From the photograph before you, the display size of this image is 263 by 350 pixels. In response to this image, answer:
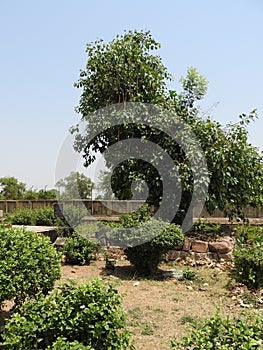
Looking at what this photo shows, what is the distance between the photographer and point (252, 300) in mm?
4711

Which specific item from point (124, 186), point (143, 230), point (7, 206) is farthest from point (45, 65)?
point (7, 206)

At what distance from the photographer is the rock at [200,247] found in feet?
23.4

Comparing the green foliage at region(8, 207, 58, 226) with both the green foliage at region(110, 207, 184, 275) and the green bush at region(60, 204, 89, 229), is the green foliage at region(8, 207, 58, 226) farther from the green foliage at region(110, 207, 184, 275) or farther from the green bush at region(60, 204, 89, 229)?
the green foliage at region(110, 207, 184, 275)

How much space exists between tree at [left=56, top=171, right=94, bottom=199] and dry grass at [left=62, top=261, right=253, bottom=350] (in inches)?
131

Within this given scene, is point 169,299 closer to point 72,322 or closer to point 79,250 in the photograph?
point 72,322

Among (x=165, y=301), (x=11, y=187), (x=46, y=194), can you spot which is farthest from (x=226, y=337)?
(x=11, y=187)

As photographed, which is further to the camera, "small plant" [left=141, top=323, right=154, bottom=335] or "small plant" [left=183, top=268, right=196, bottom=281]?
"small plant" [left=183, top=268, right=196, bottom=281]

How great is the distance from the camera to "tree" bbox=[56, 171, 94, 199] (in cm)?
969

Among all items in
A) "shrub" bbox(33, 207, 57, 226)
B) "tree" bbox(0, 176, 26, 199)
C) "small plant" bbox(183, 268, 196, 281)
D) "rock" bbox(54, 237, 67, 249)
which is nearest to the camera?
"small plant" bbox(183, 268, 196, 281)

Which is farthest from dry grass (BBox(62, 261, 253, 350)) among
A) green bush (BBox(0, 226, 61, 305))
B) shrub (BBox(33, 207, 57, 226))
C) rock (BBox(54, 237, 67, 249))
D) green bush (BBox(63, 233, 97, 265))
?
shrub (BBox(33, 207, 57, 226))

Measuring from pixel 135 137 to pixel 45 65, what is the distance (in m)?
2.30

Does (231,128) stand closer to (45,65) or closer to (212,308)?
(45,65)

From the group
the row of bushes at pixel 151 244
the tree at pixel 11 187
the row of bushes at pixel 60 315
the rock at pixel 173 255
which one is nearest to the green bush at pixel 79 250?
the row of bushes at pixel 151 244

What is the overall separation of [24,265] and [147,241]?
2.55 meters
